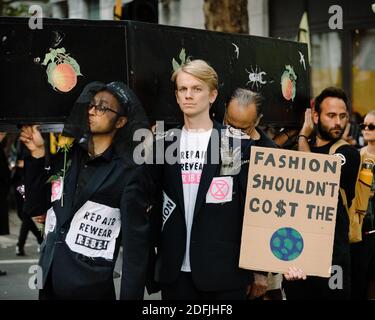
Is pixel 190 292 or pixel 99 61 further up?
pixel 99 61

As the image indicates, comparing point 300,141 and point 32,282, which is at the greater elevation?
point 300,141

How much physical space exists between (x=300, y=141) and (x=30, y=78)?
6.43ft

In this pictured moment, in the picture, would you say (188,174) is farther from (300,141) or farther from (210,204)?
(300,141)

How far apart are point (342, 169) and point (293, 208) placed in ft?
2.68

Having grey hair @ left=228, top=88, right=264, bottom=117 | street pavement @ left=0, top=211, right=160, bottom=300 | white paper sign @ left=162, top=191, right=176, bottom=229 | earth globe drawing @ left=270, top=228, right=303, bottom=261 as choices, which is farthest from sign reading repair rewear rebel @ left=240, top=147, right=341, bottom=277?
street pavement @ left=0, top=211, right=160, bottom=300

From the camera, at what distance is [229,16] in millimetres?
10633

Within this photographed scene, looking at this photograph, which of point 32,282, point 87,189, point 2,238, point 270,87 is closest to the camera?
point 87,189

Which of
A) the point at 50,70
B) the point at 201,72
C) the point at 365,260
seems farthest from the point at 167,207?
the point at 365,260

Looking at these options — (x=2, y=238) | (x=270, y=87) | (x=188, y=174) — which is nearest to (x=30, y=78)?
(x=188, y=174)

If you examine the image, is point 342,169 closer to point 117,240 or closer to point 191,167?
point 191,167

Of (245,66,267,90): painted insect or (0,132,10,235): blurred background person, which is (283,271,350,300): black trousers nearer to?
(245,66,267,90): painted insect

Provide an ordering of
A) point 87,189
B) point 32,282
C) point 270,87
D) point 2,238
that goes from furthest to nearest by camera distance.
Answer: point 2,238 < point 270,87 < point 32,282 < point 87,189

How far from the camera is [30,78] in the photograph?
4.01 metres

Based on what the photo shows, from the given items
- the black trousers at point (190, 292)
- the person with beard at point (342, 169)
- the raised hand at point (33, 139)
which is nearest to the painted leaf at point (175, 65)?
the raised hand at point (33, 139)
